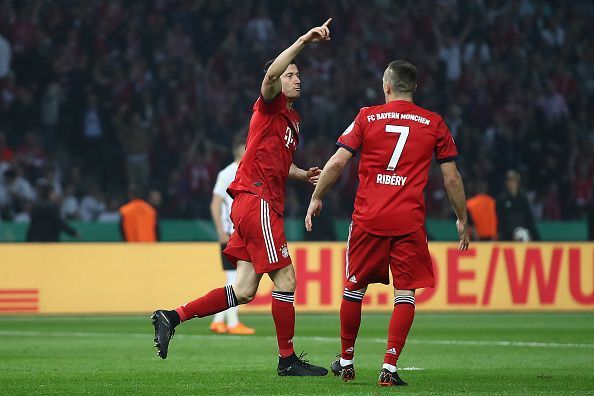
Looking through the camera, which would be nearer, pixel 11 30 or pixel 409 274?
pixel 409 274

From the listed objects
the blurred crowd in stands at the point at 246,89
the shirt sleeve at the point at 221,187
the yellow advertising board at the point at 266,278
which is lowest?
the yellow advertising board at the point at 266,278

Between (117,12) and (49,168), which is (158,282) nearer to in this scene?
(49,168)

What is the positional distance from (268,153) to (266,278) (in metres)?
8.80

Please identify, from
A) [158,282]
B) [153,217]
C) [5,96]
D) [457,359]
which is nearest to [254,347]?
[457,359]

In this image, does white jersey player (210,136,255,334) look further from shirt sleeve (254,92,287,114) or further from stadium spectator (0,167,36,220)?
stadium spectator (0,167,36,220)

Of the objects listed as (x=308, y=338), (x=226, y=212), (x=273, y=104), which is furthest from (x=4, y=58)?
(x=273, y=104)

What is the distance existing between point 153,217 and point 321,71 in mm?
7094

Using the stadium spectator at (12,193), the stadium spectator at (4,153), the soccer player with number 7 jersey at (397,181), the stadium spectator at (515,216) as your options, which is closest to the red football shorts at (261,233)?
the soccer player with number 7 jersey at (397,181)

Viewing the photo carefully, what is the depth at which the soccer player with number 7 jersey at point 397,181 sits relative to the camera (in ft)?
26.5

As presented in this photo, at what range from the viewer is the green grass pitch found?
8008mm

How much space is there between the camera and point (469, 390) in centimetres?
775

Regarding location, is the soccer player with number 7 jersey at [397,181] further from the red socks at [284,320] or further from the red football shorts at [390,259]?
the red socks at [284,320]

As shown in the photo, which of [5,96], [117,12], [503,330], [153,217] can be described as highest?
[117,12]

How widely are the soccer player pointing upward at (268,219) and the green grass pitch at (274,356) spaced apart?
31 cm
